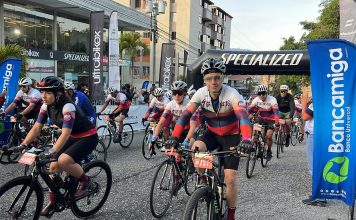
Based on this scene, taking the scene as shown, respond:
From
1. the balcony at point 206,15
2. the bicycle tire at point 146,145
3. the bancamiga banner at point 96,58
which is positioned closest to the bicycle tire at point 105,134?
the bicycle tire at point 146,145

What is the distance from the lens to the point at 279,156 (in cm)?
1120

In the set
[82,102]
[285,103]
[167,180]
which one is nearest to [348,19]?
[167,180]

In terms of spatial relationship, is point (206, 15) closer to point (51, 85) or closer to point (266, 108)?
point (266, 108)

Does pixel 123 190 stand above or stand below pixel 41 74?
below

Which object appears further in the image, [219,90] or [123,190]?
[123,190]

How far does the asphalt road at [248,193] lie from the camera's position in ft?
18.2

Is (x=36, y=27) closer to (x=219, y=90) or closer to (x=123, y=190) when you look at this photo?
(x=123, y=190)

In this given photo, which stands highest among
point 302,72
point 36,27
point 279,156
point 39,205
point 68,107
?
point 36,27

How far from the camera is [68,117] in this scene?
14.6ft

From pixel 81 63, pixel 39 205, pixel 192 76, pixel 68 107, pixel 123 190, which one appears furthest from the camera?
pixel 81 63

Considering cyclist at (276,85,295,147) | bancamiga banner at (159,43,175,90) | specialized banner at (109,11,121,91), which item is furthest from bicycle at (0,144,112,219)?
bancamiga banner at (159,43,175,90)

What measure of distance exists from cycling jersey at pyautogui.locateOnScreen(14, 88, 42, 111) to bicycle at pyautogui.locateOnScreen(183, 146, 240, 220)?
19.7 ft

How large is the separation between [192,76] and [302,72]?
9.95 feet

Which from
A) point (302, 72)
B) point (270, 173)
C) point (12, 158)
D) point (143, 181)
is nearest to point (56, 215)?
point (143, 181)
